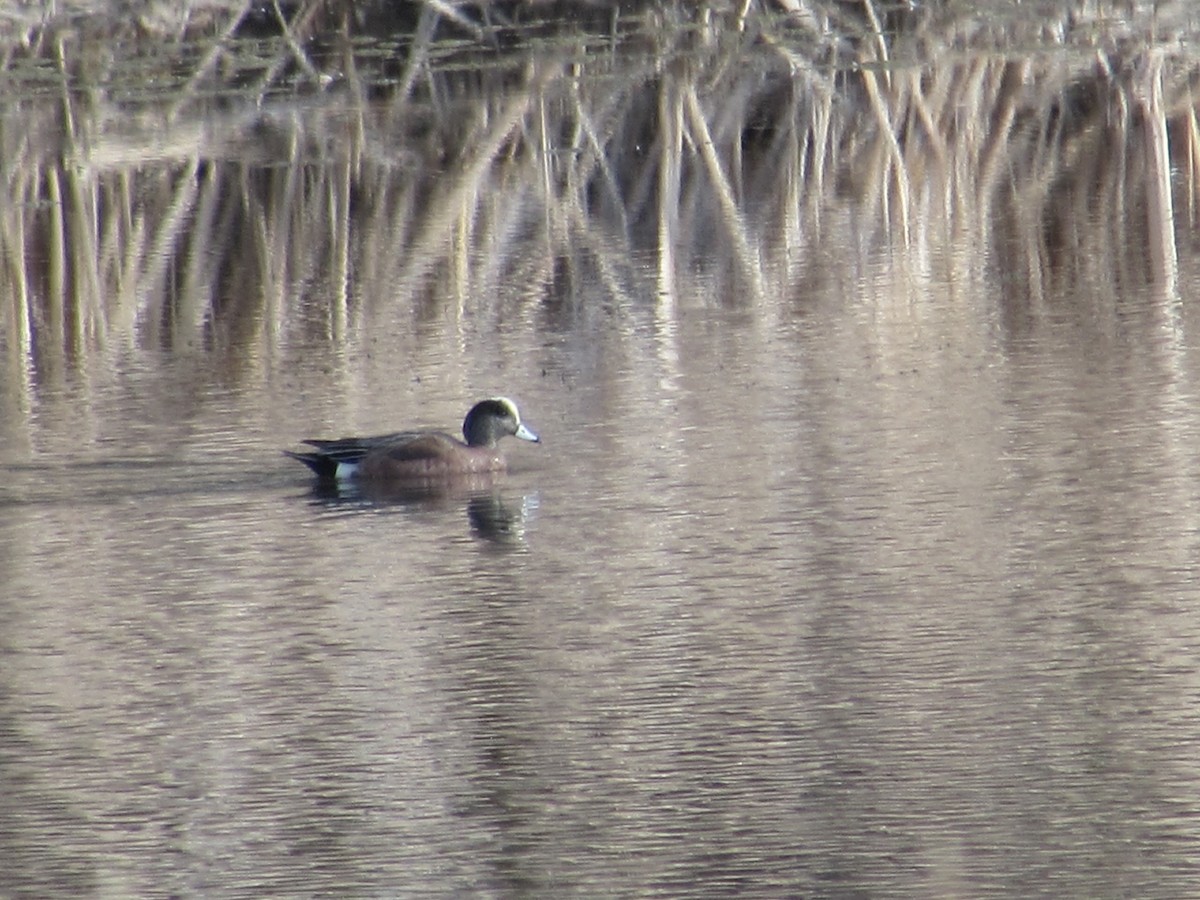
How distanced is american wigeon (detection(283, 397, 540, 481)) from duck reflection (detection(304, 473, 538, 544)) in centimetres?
3

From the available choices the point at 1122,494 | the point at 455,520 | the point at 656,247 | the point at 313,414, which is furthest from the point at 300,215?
the point at 1122,494

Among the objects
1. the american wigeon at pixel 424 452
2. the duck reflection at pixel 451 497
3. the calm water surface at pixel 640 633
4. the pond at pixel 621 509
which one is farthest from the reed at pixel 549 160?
the duck reflection at pixel 451 497

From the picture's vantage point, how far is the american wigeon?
8.42 meters

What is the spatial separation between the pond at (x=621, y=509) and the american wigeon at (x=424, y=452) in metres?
0.07

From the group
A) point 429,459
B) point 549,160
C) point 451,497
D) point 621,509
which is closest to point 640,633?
point 621,509

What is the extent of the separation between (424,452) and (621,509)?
3.56 ft

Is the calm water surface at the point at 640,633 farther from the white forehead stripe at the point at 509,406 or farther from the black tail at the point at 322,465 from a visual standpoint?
the white forehead stripe at the point at 509,406

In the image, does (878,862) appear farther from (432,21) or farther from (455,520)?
(432,21)

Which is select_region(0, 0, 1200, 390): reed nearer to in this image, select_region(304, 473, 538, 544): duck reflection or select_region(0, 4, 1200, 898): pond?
select_region(0, 4, 1200, 898): pond

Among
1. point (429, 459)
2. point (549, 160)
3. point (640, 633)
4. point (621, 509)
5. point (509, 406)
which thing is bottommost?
point (640, 633)

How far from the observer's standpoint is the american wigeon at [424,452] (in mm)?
8422

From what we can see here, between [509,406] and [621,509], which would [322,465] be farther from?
[621,509]

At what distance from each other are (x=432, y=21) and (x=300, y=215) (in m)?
6.34

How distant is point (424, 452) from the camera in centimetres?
855
